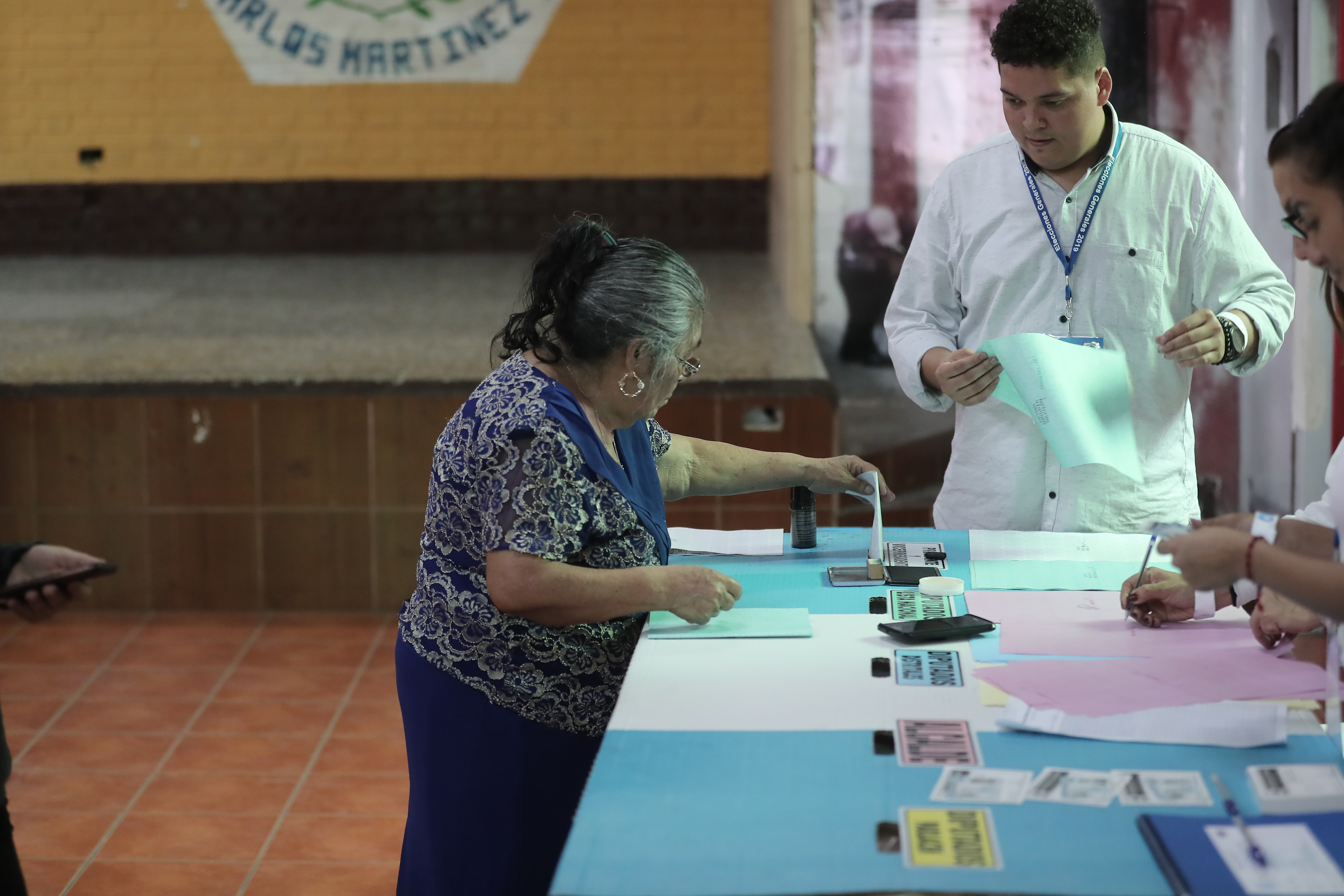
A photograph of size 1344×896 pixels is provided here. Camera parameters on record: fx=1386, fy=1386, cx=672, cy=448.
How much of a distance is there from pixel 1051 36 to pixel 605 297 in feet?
3.13

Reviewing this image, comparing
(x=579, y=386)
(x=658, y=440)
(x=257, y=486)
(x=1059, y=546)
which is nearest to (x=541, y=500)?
(x=579, y=386)

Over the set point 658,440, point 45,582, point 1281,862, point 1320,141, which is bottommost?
point 1281,862

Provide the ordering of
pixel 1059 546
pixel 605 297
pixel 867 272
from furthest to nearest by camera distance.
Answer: pixel 867 272, pixel 1059 546, pixel 605 297

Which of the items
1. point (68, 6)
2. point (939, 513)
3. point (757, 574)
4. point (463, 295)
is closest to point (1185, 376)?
point (939, 513)

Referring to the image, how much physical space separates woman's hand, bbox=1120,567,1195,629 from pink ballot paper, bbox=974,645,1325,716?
5.2 inches

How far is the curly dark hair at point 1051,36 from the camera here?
7.86 feet

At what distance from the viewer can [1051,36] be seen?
94.1 inches

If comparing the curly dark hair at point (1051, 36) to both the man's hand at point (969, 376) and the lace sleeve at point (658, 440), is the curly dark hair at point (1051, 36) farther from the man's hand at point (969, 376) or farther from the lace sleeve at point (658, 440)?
the lace sleeve at point (658, 440)

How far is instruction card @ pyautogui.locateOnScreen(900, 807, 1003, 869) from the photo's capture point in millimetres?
1362

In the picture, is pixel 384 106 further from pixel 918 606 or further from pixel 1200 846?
pixel 1200 846

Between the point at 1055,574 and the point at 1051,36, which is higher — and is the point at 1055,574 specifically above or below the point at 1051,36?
below

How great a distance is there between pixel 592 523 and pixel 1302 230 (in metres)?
1.02

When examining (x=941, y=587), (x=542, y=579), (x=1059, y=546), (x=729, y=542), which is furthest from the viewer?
(x=729, y=542)

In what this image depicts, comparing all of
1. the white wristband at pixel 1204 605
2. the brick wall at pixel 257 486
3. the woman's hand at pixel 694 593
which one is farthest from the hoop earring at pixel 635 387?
the brick wall at pixel 257 486
